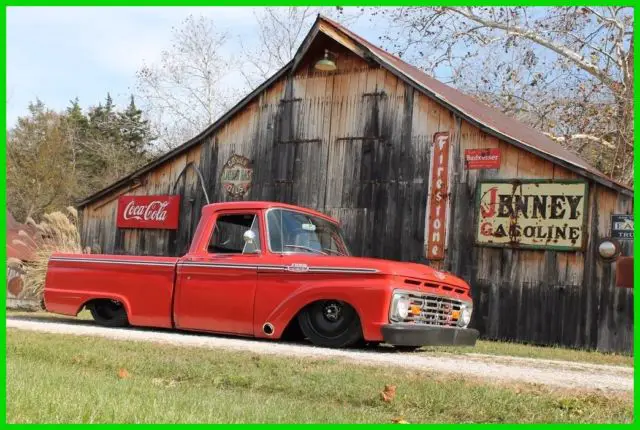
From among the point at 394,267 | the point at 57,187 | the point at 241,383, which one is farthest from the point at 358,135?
the point at 57,187

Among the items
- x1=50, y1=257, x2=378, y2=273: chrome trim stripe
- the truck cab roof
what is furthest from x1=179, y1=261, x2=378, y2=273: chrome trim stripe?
the truck cab roof

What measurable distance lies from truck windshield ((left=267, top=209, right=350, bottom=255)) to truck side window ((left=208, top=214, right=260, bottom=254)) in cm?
24

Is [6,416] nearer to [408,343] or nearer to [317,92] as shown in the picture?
[408,343]

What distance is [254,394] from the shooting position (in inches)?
247

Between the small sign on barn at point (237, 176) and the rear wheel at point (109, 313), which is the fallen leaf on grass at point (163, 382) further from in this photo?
the small sign on barn at point (237, 176)

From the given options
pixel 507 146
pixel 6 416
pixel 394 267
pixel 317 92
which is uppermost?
pixel 317 92

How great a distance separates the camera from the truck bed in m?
10.7

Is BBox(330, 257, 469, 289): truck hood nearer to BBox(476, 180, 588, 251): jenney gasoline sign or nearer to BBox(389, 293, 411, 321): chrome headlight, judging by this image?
BBox(389, 293, 411, 321): chrome headlight

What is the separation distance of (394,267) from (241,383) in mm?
2885

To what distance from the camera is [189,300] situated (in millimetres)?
10375

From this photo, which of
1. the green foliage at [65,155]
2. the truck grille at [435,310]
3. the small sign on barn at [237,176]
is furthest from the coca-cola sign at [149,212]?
the green foliage at [65,155]

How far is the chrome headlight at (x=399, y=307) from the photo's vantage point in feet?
29.2

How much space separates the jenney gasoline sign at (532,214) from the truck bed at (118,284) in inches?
302

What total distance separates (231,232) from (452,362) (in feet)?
11.8
